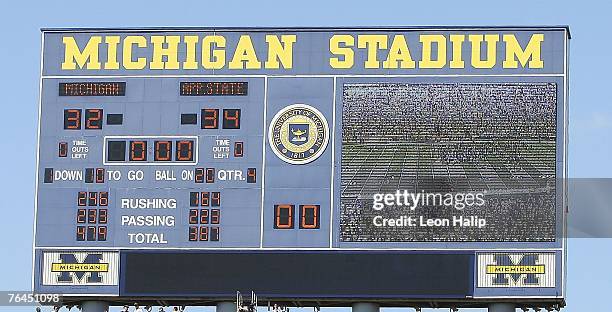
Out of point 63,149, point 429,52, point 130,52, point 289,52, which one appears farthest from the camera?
point 130,52

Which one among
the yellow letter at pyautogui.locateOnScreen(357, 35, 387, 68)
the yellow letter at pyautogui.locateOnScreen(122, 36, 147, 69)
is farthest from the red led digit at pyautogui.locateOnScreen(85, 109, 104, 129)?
the yellow letter at pyautogui.locateOnScreen(357, 35, 387, 68)

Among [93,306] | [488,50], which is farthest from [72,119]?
[488,50]

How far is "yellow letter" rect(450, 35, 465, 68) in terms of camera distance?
193 ft

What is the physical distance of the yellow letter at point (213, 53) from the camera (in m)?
59.8

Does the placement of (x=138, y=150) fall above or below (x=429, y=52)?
below

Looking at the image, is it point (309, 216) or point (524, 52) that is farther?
point (309, 216)

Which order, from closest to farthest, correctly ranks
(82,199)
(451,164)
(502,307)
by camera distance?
(451,164) → (502,307) → (82,199)

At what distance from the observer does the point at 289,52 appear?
59625 millimetres

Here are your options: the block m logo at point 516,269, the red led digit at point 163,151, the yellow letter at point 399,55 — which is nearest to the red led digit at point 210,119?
the red led digit at point 163,151

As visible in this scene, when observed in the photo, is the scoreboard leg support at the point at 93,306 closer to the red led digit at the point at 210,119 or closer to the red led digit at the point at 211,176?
the red led digit at the point at 211,176

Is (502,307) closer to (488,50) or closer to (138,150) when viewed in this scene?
(488,50)

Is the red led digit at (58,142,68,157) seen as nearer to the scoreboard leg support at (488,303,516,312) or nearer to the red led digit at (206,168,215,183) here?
the red led digit at (206,168,215,183)

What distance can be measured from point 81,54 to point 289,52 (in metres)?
5.69

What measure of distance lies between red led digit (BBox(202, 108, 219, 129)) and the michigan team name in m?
1.28
